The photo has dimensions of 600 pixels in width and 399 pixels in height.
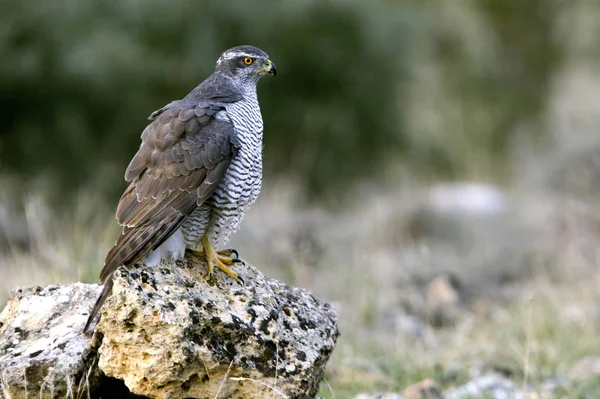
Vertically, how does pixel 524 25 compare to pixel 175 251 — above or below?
above

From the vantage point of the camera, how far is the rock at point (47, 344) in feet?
13.5

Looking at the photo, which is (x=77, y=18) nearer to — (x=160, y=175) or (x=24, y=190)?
(x=24, y=190)

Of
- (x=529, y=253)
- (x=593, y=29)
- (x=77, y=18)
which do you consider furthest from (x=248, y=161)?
(x=593, y=29)

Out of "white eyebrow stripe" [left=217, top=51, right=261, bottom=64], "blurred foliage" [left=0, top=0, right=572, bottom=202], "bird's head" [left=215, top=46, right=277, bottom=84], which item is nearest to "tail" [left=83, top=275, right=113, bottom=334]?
"bird's head" [left=215, top=46, right=277, bottom=84]

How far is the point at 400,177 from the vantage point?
14.6m

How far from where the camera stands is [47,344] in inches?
167

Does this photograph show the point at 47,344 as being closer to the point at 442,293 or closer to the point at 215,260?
the point at 215,260

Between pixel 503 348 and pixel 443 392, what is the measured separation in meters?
1.59

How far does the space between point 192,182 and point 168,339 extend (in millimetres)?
949

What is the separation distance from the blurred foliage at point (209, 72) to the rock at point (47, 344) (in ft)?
28.5

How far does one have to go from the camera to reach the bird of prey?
450cm

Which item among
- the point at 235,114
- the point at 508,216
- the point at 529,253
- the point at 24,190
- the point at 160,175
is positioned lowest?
the point at 160,175

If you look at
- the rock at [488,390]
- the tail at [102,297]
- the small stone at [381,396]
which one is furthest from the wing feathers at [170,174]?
the rock at [488,390]

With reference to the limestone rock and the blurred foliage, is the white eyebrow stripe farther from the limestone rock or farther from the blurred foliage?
the blurred foliage
